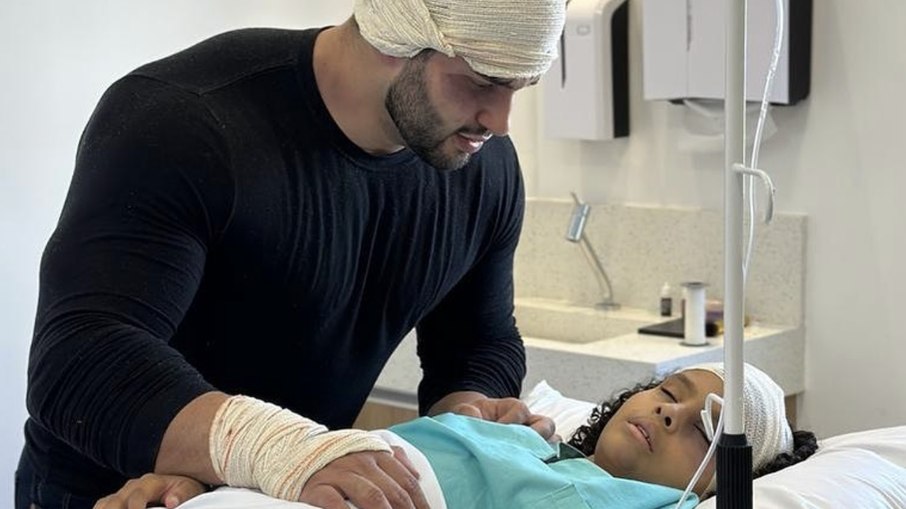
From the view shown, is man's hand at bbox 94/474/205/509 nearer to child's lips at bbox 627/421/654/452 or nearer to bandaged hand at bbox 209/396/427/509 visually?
bandaged hand at bbox 209/396/427/509

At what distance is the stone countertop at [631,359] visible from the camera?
271cm

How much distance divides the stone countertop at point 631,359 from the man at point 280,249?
816 mm

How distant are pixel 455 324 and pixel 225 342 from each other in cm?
Answer: 43

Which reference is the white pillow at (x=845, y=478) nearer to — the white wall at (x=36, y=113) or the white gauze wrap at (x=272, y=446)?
the white gauze wrap at (x=272, y=446)

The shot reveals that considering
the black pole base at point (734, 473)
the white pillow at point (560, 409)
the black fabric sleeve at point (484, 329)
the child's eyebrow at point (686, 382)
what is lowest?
the white pillow at point (560, 409)

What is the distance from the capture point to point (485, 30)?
1504mm

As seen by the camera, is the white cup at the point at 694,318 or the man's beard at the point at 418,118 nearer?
the man's beard at the point at 418,118

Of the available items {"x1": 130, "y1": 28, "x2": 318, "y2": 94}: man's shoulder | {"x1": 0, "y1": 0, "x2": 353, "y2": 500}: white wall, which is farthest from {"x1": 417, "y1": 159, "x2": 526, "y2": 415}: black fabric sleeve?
{"x1": 0, "y1": 0, "x2": 353, "y2": 500}: white wall

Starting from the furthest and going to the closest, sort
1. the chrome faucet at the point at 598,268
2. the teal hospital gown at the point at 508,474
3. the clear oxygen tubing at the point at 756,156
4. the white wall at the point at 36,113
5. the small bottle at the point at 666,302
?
1. the chrome faucet at the point at 598,268
2. the small bottle at the point at 666,302
3. the white wall at the point at 36,113
4. the teal hospital gown at the point at 508,474
5. the clear oxygen tubing at the point at 756,156

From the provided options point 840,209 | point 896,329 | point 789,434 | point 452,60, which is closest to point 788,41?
point 840,209

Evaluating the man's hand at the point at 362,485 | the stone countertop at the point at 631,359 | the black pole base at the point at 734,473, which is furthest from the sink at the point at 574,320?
the black pole base at the point at 734,473

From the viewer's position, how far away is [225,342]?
5.36ft

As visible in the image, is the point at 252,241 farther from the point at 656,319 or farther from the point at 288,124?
the point at 656,319

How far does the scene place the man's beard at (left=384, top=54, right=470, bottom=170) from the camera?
1577 mm
